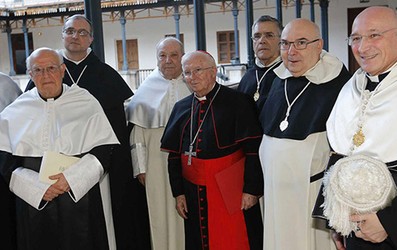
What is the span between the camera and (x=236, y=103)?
278 centimetres

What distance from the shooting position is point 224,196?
273 cm

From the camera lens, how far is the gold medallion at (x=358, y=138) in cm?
191

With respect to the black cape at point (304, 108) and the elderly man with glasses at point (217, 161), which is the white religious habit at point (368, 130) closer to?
the black cape at point (304, 108)

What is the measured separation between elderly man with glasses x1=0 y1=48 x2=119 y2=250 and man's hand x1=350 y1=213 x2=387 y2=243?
4.50ft

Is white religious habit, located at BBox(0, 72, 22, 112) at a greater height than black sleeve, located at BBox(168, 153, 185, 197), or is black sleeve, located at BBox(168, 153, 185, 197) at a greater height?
white religious habit, located at BBox(0, 72, 22, 112)

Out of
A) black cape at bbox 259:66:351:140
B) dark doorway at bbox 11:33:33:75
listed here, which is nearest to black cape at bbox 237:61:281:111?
black cape at bbox 259:66:351:140

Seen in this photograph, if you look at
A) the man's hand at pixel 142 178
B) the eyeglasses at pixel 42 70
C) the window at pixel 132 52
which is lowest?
the man's hand at pixel 142 178

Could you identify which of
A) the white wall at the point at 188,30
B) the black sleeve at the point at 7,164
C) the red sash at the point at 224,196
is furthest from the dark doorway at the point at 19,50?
the red sash at the point at 224,196

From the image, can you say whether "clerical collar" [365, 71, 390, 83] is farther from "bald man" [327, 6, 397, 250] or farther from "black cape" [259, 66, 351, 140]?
"black cape" [259, 66, 351, 140]

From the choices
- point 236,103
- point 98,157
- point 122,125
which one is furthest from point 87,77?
point 236,103

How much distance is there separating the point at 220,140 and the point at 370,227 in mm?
1098

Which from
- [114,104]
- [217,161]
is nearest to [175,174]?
[217,161]

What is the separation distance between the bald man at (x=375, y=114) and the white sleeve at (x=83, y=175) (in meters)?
1.28

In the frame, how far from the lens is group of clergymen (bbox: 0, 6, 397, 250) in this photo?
6.20 ft
